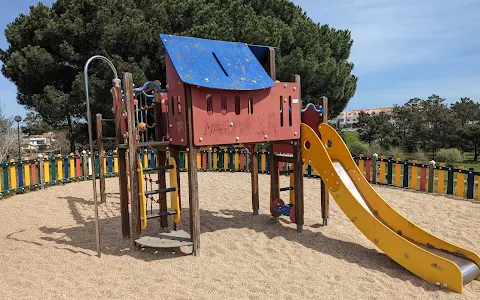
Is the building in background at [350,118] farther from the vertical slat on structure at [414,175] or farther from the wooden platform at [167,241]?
the wooden platform at [167,241]

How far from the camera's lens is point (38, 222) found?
705 centimetres

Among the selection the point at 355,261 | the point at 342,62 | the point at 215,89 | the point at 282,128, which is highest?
the point at 342,62

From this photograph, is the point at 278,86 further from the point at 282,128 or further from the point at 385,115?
the point at 385,115

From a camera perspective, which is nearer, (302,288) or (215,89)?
(302,288)

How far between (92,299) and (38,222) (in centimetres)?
411

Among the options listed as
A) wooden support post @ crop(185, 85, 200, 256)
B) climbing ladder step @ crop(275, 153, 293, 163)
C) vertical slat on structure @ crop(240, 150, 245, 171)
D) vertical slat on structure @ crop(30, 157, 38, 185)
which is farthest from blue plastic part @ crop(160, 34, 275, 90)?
vertical slat on structure @ crop(240, 150, 245, 171)

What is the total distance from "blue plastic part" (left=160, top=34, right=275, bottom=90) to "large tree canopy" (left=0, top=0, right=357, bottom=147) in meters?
10.5

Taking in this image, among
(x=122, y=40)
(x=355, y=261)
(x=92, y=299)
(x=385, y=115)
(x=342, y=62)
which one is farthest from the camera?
(x=385, y=115)

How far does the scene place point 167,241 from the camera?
16.6ft

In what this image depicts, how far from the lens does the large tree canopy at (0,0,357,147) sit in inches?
617

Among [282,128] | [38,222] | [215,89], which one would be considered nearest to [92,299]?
[215,89]

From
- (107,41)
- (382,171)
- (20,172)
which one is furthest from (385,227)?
(107,41)

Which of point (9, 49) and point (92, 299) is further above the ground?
point (9, 49)

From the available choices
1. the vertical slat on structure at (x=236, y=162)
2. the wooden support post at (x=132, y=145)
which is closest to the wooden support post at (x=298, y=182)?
the wooden support post at (x=132, y=145)
